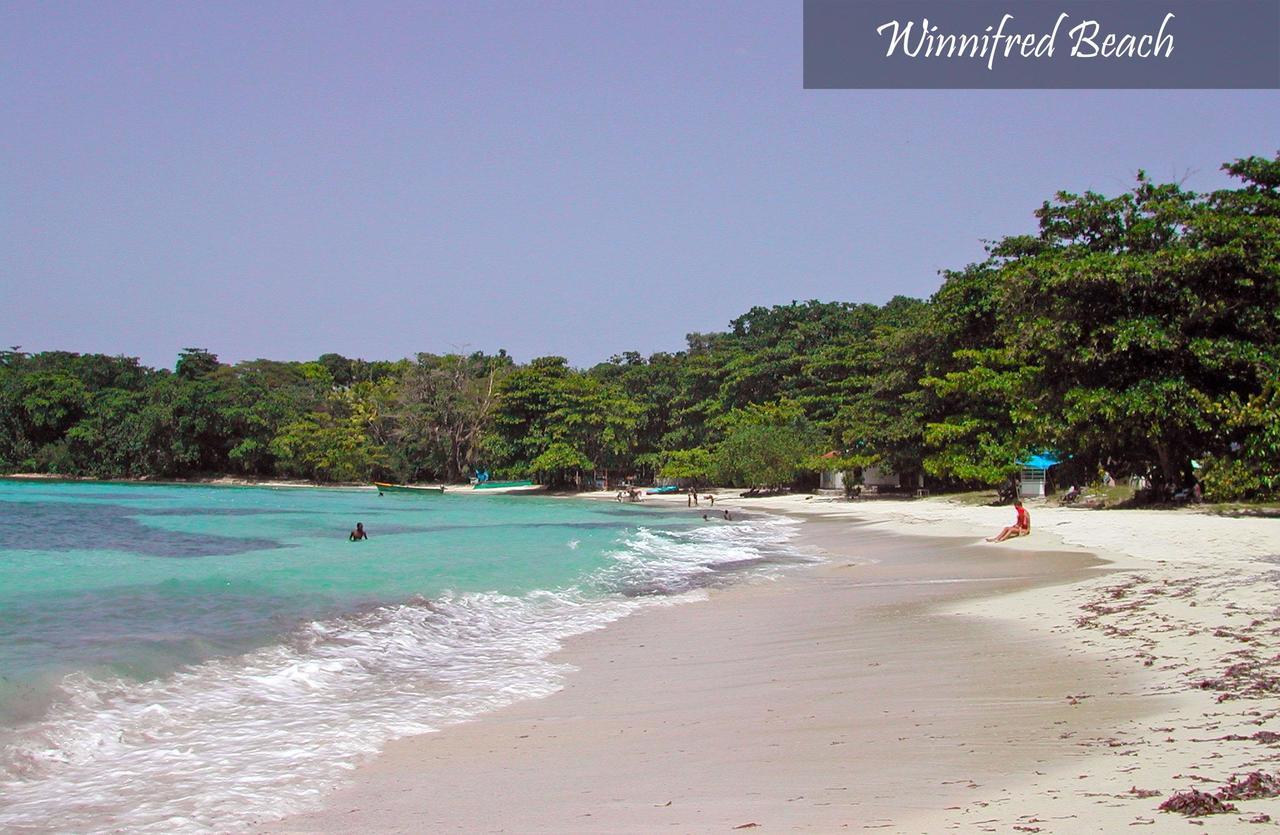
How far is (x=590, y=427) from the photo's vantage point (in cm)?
5509

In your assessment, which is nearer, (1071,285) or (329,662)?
(329,662)

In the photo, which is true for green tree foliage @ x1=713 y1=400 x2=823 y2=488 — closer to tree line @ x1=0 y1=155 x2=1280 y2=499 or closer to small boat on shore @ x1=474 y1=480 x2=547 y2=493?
tree line @ x1=0 y1=155 x2=1280 y2=499

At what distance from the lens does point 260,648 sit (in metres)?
9.27

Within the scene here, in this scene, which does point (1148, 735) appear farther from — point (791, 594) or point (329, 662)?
point (791, 594)

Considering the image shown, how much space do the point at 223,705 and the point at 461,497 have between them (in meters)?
47.9

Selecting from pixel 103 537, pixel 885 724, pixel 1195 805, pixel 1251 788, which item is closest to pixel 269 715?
pixel 885 724

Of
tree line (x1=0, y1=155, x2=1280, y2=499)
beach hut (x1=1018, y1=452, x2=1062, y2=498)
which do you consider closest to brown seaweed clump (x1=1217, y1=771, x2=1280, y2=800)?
tree line (x1=0, y1=155, x2=1280, y2=499)

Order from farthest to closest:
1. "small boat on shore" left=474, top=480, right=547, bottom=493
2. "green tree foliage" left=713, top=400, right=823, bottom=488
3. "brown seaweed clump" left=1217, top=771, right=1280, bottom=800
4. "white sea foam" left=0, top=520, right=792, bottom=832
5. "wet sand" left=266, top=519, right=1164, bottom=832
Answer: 1. "small boat on shore" left=474, top=480, right=547, bottom=493
2. "green tree foliage" left=713, top=400, right=823, bottom=488
3. "white sea foam" left=0, top=520, right=792, bottom=832
4. "wet sand" left=266, top=519, right=1164, bottom=832
5. "brown seaweed clump" left=1217, top=771, right=1280, bottom=800

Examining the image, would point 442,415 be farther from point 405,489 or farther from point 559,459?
point 559,459

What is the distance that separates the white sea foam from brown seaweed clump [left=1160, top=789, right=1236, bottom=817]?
13.2ft

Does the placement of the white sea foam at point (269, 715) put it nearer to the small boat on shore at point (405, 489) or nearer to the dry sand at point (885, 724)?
the dry sand at point (885, 724)

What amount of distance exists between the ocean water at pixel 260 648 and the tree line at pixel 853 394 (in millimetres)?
9169

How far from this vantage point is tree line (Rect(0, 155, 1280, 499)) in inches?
807

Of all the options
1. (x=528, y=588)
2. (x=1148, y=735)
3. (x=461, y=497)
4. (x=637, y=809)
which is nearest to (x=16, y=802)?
(x=637, y=809)
